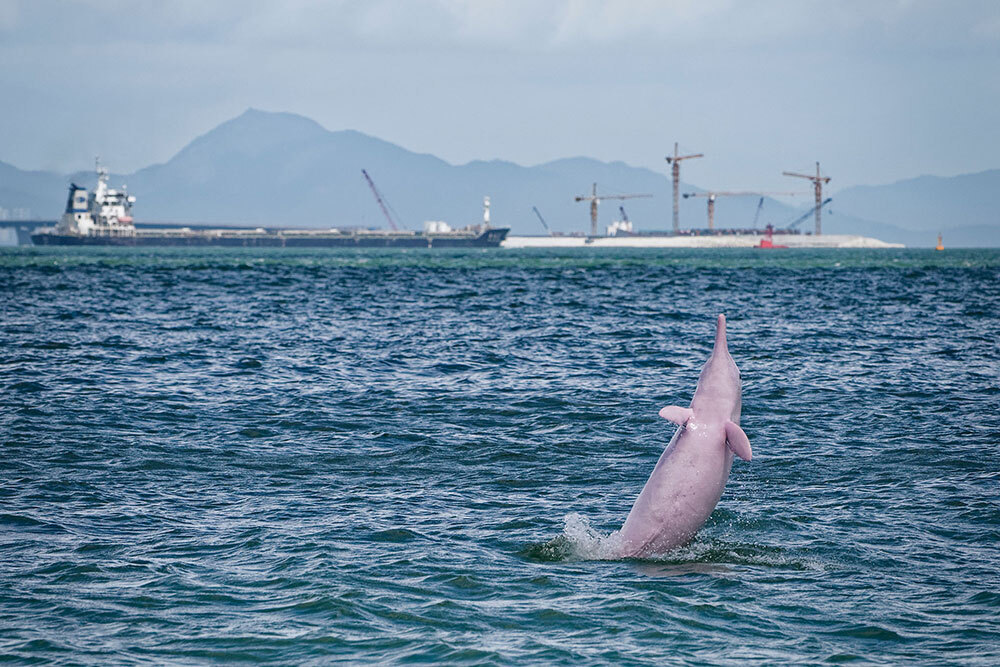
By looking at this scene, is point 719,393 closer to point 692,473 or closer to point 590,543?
point 692,473

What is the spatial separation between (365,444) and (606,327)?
21207 millimetres

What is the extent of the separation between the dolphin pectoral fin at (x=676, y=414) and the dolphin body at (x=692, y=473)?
0.11m

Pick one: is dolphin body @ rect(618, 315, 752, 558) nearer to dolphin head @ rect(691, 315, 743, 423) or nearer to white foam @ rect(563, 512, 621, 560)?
dolphin head @ rect(691, 315, 743, 423)

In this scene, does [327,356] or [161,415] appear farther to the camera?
[327,356]

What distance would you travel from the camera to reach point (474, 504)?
1372 cm

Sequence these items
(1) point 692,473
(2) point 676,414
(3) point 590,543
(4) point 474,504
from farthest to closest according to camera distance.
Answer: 1. (4) point 474,504
2. (3) point 590,543
3. (1) point 692,473
4. (2) point 676,414

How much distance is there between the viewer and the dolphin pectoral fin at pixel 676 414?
10523 millimetres

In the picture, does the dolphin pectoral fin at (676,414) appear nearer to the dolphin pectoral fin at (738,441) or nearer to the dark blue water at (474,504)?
the dolphin pectoral fin at (738,441)

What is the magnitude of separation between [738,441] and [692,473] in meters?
0.87

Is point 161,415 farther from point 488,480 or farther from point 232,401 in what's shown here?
point 488,480

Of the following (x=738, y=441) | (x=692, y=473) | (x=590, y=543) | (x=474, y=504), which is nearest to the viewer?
(x=738, y=441)

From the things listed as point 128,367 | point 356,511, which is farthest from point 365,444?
point 128,367

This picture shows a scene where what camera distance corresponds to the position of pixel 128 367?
87.0 ft

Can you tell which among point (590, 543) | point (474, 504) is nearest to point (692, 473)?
point (590, 543)
